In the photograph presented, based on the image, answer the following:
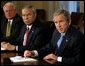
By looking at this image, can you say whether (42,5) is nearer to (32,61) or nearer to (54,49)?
(54,49)

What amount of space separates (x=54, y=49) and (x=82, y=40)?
0.52m

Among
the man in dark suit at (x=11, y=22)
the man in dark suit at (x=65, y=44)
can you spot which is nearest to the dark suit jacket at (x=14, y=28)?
the man in dark suit at (x=11, y=22)

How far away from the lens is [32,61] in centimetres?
270

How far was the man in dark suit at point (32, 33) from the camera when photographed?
3.58 m

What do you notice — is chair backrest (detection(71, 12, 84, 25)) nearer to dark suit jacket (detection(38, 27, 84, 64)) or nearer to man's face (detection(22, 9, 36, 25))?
man's face (detection(22, 9, 36, 25))

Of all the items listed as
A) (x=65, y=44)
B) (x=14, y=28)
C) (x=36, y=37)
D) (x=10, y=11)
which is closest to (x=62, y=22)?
(x=65, y=44)

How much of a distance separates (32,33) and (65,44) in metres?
0.85

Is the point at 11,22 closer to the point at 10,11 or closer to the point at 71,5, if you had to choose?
the point at 10,11

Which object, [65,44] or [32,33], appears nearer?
[65,44]

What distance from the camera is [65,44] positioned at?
296 cm

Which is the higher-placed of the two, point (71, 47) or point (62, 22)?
point (62, 22)

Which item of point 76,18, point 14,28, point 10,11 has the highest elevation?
point 10,11

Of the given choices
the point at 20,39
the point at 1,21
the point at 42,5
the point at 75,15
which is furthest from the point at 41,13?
the point at 20,39

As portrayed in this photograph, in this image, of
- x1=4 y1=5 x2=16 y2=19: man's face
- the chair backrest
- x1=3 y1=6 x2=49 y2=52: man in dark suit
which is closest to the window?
the chair backrest
